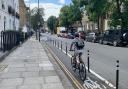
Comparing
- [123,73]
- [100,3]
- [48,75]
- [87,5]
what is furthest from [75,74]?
[87,5]

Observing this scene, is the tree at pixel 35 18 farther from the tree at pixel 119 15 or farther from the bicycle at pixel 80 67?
the bicycle at pixel 80 67

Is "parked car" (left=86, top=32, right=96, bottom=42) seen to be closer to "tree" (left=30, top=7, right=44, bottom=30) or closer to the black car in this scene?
the black car

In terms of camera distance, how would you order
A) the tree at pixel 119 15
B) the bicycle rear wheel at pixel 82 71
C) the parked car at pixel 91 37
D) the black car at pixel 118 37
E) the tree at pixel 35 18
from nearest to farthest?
the bicycle rear wheel at pixel 82 71, the black car at pixel 118 37, the tree at pixel 119 15, the parked car at pixel 91 37, the tree at pixel 35 18

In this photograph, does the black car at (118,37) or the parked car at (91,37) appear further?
the parked car at (91,37)

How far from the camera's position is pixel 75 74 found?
46.9ft

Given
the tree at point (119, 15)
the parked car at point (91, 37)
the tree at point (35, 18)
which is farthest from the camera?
the tree at point (35, 18)

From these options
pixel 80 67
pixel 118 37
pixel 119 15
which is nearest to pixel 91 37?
pixel 119 15

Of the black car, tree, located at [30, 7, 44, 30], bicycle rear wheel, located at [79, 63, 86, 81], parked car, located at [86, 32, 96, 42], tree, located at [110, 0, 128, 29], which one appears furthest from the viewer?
tree, located at [30, 7, 44, 30]

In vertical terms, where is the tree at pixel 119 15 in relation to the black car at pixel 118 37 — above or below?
above

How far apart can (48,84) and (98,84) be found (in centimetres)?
159

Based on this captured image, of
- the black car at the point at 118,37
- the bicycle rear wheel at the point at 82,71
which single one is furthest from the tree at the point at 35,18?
the bicycle rear wheel at the point at 82,71

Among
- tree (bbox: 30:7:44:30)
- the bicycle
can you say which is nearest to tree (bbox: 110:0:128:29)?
tree (bbox: 30:7:44:30)

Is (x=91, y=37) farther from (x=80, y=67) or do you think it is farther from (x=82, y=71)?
(x=82, y=71)

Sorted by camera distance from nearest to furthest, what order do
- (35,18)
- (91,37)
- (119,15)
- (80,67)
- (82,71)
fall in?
(82,71), (80,67), (119,15), (91,37), (35,18)
